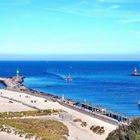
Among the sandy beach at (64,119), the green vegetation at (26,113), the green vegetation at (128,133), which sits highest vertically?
the green vegetation at (128,133)

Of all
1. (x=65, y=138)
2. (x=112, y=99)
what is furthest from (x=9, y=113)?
(x=112, y=99)

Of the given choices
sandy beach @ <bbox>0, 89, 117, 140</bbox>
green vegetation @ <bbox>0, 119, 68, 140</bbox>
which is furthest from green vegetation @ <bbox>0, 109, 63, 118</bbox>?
green vegetation @ <bbox>0, 119, 68, 140</bbox>

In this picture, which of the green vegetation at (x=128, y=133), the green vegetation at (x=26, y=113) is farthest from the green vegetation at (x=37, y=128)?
the green vegetation at (x=128, y=133)

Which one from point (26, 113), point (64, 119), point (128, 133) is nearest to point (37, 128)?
point (64, 119)

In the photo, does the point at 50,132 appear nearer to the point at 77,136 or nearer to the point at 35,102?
the point at 77,136

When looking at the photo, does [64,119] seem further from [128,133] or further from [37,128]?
[128,133]

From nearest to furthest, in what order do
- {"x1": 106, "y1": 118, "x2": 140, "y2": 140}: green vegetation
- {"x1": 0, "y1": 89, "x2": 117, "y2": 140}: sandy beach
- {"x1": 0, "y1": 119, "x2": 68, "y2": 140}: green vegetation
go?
{"x1": 106, "y1": 118, "x2": 140, "y2": 140}: green vegetation → {"x1": 0, "y1": 119, "x2": 68, "y2": 140}: green vegetation → {"x1": 0, "y1": 89, "x2": 117, "y2": 140}: sandy beach

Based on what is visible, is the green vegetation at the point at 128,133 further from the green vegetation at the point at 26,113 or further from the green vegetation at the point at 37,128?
the green vegetation at the point at 26,113

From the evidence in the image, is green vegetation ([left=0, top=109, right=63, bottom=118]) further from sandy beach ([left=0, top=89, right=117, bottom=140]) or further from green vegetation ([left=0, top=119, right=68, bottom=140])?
green vegetation ([left=0, top=119, right=68, bottom=140])

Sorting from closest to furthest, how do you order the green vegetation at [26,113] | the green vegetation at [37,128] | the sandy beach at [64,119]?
the green vegetation at [37,128]
the sandy beach at [64,119]
the green vegetation at [26,113]
